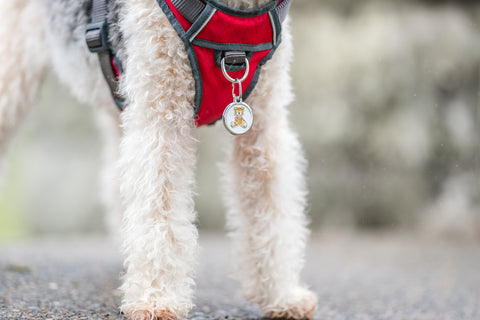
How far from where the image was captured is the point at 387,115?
6.22 metres

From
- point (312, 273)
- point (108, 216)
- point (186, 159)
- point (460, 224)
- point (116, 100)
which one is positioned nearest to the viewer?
point (186, 159)

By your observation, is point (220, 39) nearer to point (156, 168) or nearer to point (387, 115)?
point (156, 168)

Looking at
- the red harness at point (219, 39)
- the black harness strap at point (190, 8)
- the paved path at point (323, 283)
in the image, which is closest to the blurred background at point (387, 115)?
the paved path at point (323, 283)

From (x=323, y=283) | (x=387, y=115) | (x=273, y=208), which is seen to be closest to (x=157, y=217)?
(x=273, y=208)

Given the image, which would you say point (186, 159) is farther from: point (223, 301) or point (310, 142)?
point (310, 142)

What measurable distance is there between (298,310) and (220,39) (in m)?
1.25

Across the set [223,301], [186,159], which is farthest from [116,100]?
[223,301]

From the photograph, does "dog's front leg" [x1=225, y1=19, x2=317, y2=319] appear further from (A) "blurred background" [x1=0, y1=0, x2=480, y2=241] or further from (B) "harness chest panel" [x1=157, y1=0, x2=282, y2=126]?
(A) "blurred background" [x1=0, y1=0, x2=480, y2=241]

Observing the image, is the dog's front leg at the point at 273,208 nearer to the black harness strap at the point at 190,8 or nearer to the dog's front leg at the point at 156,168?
the dog's front leg at the point at 156,168

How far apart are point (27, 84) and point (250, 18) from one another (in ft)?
5.01

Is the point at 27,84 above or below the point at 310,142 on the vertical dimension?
below

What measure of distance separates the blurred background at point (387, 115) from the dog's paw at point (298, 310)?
3.75m

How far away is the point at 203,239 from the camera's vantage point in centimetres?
641

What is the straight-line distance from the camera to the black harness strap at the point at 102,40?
216cm
